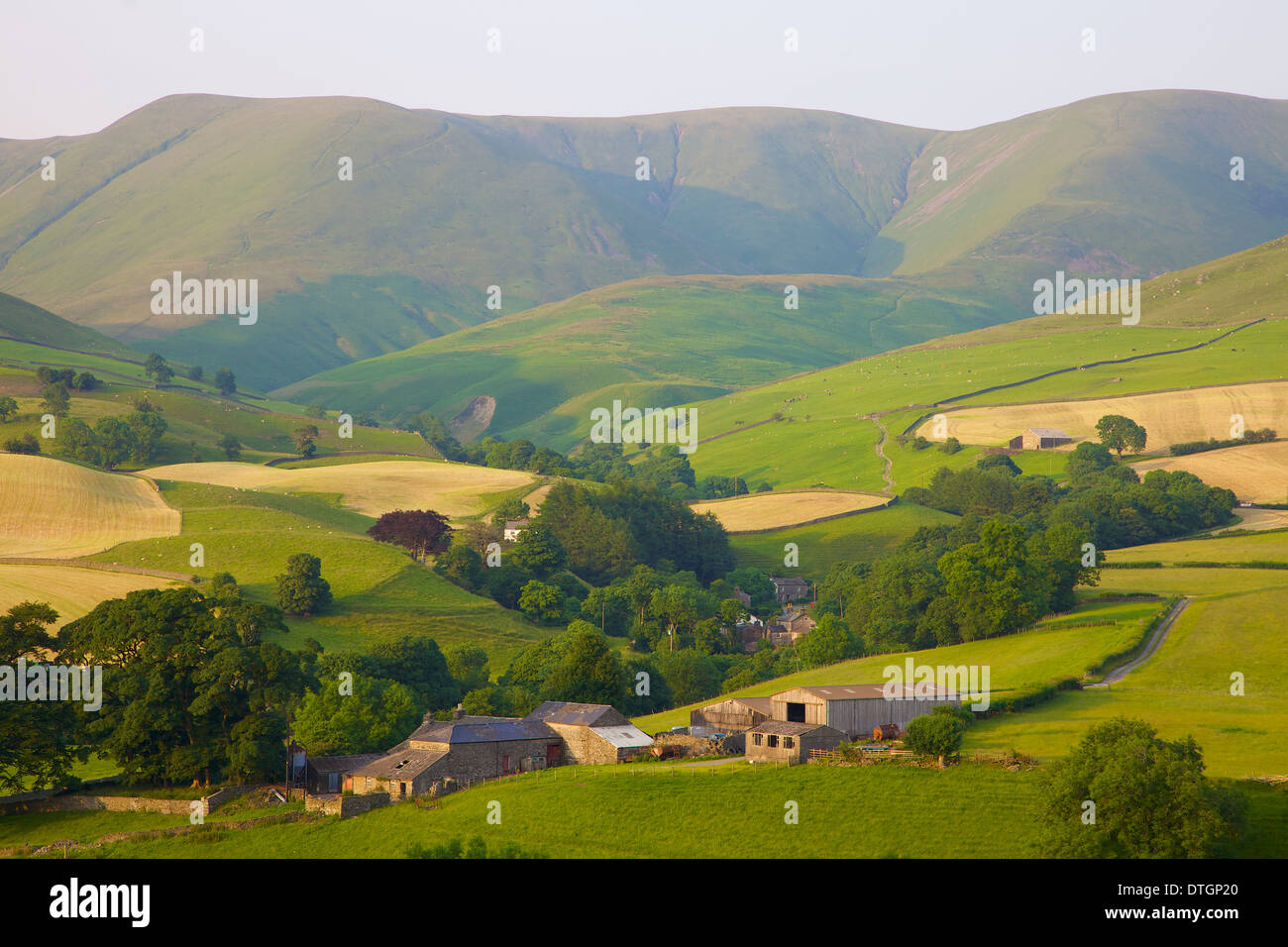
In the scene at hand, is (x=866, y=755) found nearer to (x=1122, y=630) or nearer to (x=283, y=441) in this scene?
(x=1122, y=630)

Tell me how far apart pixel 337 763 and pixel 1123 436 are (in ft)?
432

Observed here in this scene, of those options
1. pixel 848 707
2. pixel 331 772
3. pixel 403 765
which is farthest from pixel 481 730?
pixel 848 707

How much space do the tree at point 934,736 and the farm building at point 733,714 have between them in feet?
35.2

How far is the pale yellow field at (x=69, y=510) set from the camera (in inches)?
4048

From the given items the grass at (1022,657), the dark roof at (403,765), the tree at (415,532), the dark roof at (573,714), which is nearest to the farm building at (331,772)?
the dark roof at (403,765)

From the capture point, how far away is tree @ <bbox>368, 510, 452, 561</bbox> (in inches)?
4515

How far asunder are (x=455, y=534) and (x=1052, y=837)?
278ft

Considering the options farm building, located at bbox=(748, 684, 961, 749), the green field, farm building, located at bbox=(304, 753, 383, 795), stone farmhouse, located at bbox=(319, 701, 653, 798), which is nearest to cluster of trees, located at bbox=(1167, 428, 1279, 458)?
the green field

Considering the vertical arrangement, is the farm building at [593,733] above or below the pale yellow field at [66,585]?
below

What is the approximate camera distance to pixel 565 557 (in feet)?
392

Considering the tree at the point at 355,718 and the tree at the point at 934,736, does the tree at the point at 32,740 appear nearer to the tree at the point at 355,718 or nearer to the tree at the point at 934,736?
the tree at the point at 355,718

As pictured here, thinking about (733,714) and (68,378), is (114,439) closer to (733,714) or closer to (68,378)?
(68,378)

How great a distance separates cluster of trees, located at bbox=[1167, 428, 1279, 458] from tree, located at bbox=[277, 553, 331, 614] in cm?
11047
